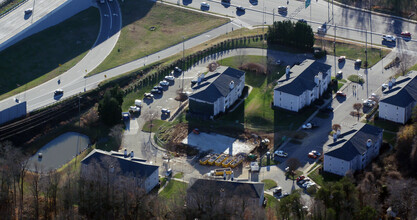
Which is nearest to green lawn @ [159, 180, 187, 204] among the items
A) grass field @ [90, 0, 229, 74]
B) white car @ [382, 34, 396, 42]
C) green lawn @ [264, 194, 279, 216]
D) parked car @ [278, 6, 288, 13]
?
green lawn @ [264, 194, 279, 216]

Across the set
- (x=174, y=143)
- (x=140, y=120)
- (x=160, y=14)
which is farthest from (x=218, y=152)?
(x=160, y=14)

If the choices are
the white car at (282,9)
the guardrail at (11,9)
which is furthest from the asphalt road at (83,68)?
the white car at (282,9)

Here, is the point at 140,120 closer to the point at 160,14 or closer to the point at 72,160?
the point at 72,160

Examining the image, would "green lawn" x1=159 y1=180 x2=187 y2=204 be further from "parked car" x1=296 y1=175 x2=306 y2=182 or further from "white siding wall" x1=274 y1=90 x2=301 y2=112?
"white siding wall" x1=274 y1=90 x2=301 y2=112

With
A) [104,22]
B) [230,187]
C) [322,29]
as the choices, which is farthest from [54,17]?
[230,187]

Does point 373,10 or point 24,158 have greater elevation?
point 373,10

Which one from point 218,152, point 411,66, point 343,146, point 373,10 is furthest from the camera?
point 373,10

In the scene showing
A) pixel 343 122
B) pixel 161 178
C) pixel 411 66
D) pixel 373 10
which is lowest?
pixel 161 178
